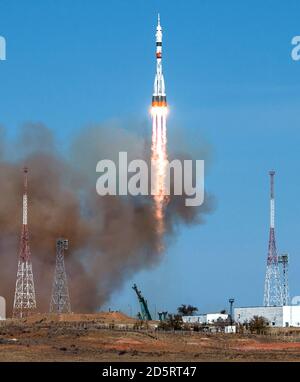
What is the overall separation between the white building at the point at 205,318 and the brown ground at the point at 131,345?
27739mm

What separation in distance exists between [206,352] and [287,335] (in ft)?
113

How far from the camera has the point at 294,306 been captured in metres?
144

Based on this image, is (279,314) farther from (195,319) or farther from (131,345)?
(131,345)

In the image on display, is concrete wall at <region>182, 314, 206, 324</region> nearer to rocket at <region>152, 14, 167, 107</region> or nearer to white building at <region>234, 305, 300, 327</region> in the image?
white building at <region>234, 305, 300, 327</region>

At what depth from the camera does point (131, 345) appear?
94.8 meters

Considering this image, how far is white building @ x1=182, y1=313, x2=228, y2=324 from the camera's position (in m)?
152

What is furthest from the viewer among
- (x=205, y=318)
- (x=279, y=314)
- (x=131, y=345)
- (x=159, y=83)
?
(x=205, y=318)

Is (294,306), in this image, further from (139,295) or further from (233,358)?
(233,358)

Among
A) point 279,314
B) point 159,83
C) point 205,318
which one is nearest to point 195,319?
point 205,318

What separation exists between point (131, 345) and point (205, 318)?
2430 inches

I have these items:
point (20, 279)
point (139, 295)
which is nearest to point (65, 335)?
point (20, 279)

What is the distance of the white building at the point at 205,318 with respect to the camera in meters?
152

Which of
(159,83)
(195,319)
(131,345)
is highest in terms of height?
(159,83)
